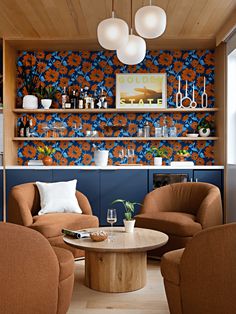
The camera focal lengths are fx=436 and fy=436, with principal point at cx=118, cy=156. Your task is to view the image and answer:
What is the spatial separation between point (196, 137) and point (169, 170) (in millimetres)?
707

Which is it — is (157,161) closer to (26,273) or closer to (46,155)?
(46,155)

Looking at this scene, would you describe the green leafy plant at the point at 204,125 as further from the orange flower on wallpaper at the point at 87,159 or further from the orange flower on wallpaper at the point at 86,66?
the orange flower on wallpaper at the point at 86,66

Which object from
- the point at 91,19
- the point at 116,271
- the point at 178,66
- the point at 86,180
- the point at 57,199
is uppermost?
the point at 91,19

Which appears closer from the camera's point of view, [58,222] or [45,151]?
[58,222]

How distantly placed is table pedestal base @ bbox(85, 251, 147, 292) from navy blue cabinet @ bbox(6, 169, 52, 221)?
102 inches

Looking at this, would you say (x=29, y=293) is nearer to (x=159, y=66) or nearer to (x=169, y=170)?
(x=169, y=170)

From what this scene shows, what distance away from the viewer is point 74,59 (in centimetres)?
654

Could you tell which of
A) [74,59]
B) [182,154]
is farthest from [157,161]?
[74,59]

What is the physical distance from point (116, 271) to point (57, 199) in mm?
1576

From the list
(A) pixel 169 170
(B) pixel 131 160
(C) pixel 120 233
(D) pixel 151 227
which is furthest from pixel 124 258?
(B) pixel 131 160

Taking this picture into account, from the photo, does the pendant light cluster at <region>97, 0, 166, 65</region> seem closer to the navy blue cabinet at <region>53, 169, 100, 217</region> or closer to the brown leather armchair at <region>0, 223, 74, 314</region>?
the brown leather armchair at <region>0, 223, 74, 314</region>

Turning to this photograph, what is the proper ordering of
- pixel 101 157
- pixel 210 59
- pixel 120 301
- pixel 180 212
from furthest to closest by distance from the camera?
pixel 210 59 → pixel 101 157 → pixel 180 212 → pixel 120 301

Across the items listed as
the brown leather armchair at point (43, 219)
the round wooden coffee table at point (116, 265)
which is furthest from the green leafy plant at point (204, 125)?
the round wooden coffee table at point (116, 265)

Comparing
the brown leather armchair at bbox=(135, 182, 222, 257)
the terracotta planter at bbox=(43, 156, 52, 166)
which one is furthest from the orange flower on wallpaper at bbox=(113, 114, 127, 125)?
the brown leather armchair at bbox=(135, 182, 222, 257)
